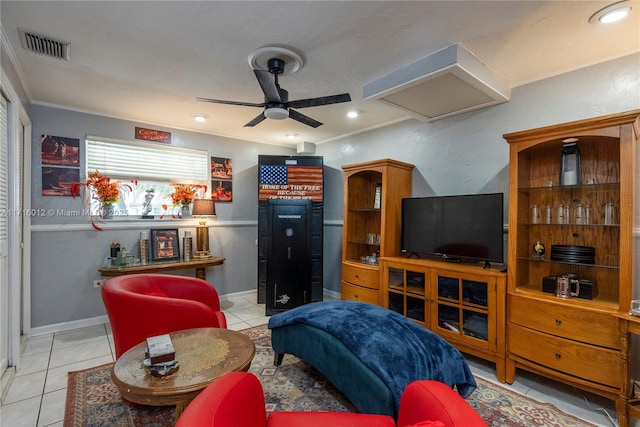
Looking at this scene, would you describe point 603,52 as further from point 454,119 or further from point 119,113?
point 119,113

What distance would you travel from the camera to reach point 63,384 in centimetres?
250

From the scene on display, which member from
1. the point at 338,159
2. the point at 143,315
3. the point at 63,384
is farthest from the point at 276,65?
the point at 63,384

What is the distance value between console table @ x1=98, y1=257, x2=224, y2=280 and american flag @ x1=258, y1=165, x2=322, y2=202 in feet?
3.81

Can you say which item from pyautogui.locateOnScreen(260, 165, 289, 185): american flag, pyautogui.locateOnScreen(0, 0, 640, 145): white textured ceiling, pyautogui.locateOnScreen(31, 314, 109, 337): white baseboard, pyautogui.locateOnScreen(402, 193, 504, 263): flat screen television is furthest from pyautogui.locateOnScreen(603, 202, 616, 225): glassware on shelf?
pyautogui.locateOnScreen(31, 314, 109, 337): white baseboard

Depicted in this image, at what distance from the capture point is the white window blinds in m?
3.94

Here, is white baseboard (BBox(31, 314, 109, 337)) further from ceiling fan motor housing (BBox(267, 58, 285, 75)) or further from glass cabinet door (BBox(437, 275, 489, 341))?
glass cabinet door (BBox(437, 275, 489, 341))

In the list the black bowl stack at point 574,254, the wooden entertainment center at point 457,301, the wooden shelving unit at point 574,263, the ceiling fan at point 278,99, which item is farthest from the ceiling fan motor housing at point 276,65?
the black bowl stack at point 574,254

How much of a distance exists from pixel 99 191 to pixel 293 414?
368 cm

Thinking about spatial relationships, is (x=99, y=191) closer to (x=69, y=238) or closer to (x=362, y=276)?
(x=69, y=238)

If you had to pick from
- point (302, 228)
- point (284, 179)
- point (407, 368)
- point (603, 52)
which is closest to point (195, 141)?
point (284, 179)

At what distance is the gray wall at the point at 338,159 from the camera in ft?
8.81

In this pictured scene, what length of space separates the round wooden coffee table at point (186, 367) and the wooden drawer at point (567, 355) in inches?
81.5

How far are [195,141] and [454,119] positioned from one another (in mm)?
3531

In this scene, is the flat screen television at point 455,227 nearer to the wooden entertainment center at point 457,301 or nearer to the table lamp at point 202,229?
the wooden entertainment center at point 457,301
